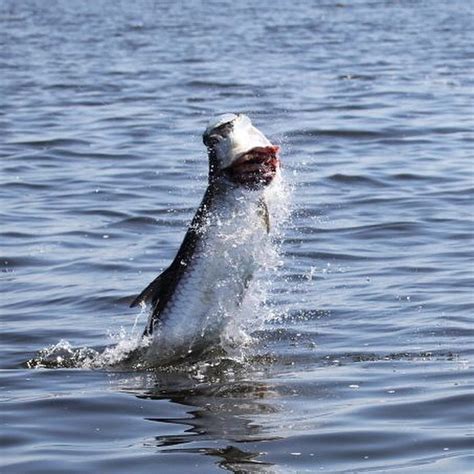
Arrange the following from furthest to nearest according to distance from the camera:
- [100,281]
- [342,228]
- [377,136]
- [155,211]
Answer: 1. [377,136]
2. [155,211]
3. [342,228]
4. [100,281]

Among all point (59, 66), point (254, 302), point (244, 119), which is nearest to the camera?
point (244, 119)

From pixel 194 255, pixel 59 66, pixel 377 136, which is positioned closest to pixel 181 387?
pixel 194 255

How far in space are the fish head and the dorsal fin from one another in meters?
0.79

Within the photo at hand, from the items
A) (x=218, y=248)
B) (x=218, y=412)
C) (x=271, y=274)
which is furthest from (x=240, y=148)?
(x=271, y=274)

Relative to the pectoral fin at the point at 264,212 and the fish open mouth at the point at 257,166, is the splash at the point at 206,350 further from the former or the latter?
the fish open mouth at the point at 257,166

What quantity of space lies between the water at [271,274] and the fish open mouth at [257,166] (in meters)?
1.18

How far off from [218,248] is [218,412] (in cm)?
109

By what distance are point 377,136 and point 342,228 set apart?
18.4 ft

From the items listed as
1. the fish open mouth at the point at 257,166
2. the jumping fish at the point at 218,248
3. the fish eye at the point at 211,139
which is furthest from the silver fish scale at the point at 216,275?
the fish eye at the point at 211,139

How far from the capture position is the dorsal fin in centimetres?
855

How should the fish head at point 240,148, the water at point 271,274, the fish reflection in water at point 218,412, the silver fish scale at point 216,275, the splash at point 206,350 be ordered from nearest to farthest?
1. the fish reflection in water at point 218,412
2. the water at point 271,274
3. the fish head at point 240,148
4. the silver fish scale at point 216,275
5. the splash at point 206,350

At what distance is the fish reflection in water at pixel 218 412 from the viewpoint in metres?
7.05

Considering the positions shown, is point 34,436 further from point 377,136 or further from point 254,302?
point 377,136

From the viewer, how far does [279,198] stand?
28.9ft
